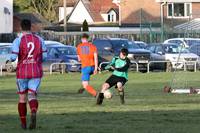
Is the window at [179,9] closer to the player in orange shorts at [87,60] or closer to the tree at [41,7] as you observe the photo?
the tree at [41,7]

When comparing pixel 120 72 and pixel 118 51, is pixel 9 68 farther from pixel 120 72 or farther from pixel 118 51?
pixel 120 72

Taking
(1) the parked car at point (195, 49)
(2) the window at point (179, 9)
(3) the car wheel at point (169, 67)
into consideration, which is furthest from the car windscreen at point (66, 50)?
(2) the window at point (179, 9)

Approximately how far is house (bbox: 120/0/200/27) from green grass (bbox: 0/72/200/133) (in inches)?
1981

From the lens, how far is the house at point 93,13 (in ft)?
367

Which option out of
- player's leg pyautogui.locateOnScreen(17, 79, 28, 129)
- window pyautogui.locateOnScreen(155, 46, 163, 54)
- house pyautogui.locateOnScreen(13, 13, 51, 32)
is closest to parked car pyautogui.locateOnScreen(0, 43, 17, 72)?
window pyautogui.locateOnScreen(155, 46, 163, 54)

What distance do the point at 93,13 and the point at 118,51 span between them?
68.2 meters

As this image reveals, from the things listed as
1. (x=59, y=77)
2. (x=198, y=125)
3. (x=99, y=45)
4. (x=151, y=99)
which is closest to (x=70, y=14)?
(x=99, y=45)

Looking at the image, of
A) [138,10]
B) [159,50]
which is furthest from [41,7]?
[159,50]

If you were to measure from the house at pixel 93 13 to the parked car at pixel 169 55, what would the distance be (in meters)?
62.8

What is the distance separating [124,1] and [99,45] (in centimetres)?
4048

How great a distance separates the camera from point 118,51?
45906 millimetres

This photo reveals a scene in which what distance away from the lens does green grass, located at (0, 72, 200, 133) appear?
14.6 metres

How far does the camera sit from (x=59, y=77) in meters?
39.1

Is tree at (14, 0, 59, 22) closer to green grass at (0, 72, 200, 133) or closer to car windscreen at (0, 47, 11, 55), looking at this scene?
car windscreen at (0, 47, 11, 55)
